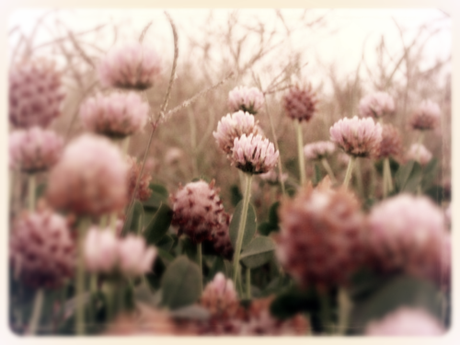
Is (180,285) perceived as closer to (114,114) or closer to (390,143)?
(114,114)

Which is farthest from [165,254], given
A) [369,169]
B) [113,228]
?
[369,169]

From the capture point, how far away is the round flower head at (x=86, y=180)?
10.0 inches

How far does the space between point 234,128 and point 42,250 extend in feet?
0.80

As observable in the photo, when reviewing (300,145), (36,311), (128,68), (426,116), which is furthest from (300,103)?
(36,311)

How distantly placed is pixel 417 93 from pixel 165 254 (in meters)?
0.30

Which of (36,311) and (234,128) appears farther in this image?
(234,128)

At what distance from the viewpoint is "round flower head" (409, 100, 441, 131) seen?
380 millimetres

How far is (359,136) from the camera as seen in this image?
16.3 inches

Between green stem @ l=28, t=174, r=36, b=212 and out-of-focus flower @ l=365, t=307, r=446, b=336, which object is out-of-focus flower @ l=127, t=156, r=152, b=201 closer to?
green stem @ l=28, t=174, r=36, b=212

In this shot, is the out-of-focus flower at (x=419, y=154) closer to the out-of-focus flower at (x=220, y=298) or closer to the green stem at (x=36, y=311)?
the out-of-focus flower at (x=220, y=298)

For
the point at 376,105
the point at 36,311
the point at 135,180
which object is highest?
the point at 376,105

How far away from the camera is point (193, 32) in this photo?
40 cm

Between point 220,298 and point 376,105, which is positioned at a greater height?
point 376,105

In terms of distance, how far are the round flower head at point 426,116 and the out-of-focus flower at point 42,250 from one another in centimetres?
33
